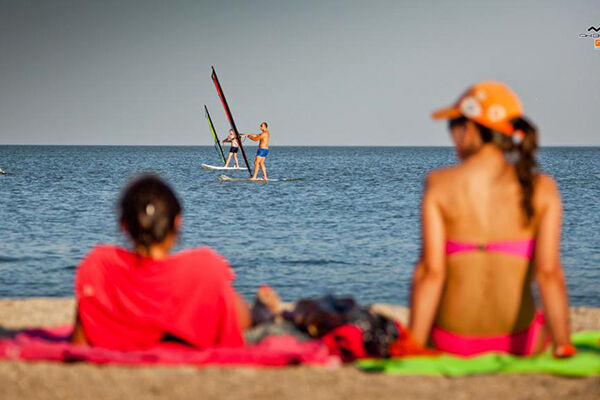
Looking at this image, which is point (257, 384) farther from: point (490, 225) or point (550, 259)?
point (550, 259)

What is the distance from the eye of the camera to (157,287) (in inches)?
123

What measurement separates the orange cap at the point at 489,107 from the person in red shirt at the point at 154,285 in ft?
3.73

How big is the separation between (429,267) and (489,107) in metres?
0.67

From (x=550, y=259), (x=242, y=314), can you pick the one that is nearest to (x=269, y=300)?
(x=242, y=314)

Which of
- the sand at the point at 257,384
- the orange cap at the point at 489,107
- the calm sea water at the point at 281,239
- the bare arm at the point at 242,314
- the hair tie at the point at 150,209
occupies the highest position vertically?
the orange cap at the point at 489,107

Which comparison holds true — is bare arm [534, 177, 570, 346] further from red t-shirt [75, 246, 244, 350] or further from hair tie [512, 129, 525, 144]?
red t-shirt [75, 246, 244, 350]

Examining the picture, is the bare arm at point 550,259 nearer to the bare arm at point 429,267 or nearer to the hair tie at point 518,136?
the hair tie at point 518,136

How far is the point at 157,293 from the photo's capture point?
10.3ft

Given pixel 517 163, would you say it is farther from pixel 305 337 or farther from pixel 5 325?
pixel 5 325

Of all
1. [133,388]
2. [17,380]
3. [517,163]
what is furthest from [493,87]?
[17,380]

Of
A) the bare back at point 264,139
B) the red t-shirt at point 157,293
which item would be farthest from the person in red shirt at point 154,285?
the bare back at point 264,139

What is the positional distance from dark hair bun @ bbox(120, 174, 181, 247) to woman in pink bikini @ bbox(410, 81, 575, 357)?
3.30 ft

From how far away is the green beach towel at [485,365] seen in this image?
10.6 ft

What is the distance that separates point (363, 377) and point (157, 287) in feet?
3.07
